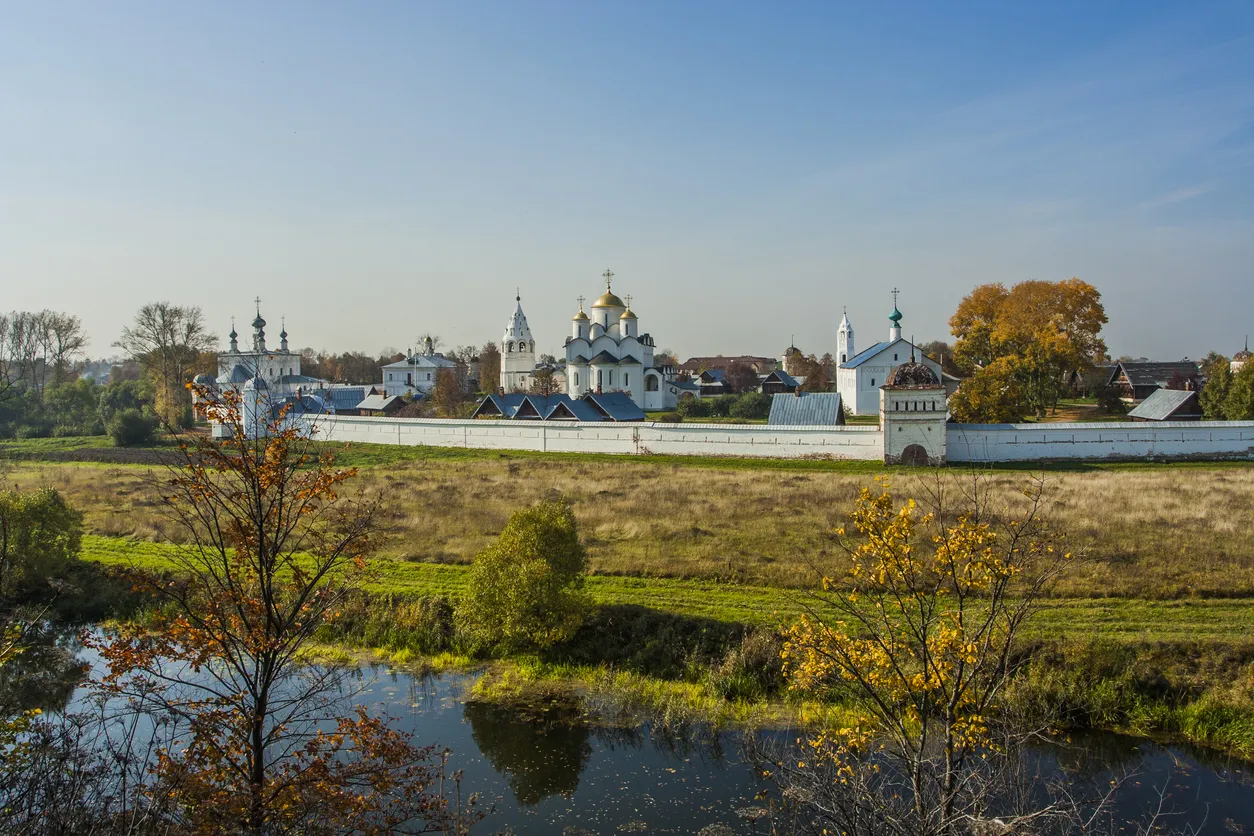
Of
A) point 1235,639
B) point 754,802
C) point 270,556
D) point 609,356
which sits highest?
point 609,356

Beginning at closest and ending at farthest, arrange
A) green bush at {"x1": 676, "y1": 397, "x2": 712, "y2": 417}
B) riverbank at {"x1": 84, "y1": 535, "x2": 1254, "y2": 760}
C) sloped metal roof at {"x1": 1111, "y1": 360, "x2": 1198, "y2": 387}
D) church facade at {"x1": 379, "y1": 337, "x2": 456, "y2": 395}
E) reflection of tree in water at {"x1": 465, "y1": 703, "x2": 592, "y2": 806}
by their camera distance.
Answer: reflection of tree in water at {"x1": 465, "y1": 703, "x2": 592, "y2": 806}
riverbank at {"x1": 84, "y1": 535, "x2": 1254, "y2": 760}
sloped metal roof at {"x1": 1111, "y1": 360, "x2": 1198, "y2": 387}
green bush at {"x1": 676, "y1": 397, "x2": 712, "y2": 417}
church facade at {"x1": 379, "y1": 337, "x2": 456, "y2": 395}

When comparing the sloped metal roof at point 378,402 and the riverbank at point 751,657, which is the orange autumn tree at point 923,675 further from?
the sloped metal roof at point 378,402

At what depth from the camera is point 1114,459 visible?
26.1 meters

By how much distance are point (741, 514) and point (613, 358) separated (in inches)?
1241

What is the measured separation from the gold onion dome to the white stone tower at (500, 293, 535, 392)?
4982mm

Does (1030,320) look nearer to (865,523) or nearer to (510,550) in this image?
(510,550)

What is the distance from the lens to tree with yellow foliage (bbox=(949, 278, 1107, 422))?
131 feet

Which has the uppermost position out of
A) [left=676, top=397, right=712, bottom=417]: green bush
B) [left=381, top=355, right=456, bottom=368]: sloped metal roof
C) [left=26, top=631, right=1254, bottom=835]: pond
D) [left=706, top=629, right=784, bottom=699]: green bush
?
[left=381, top=355, right=456, bottom=368]: sloped metal roof

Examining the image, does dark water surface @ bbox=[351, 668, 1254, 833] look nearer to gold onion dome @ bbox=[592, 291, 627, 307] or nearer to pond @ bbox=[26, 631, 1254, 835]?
pond @ bbox=[26, 631, 1254, 835]

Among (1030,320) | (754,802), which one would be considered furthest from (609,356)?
(754,802)

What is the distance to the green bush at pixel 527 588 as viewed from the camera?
11734 mm

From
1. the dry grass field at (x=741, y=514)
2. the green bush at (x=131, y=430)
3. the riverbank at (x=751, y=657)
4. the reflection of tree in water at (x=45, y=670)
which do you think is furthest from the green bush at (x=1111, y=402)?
the green bush at (x=131, y=430)

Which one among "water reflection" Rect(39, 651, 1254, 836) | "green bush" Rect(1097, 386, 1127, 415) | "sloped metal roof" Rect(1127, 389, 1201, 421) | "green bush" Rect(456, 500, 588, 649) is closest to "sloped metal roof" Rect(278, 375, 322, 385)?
"green bush" Rect(1097, 386, 1127, 415)

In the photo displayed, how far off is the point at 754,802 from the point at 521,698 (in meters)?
3.55
